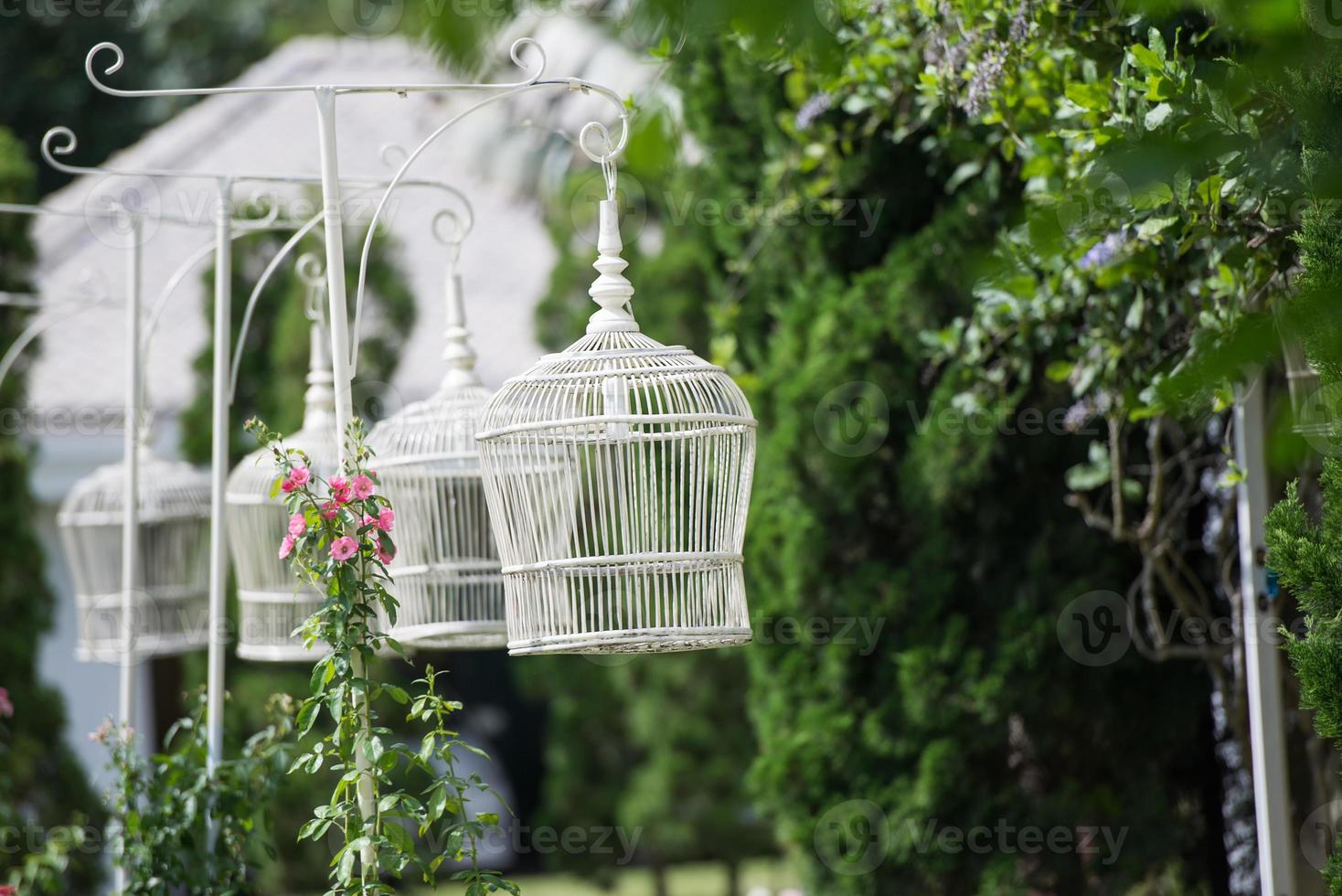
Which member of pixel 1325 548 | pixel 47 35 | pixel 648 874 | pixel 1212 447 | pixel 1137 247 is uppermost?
pixel 47 35

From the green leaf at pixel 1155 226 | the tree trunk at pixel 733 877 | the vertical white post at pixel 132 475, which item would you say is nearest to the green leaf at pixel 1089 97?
the green leaf at pixel 1155 226

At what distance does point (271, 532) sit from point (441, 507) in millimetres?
778

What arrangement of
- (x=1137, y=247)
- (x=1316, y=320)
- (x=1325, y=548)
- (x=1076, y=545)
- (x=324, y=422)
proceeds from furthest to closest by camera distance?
(x=1076, y=545), (x=324, y=422), (x=1137, y=247), (x=1325, y=548), (x=1316, y=320)

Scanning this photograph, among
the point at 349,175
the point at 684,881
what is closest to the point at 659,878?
the point at 684,881

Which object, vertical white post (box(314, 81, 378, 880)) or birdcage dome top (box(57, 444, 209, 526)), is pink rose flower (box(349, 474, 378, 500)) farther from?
birdcage dome top (box(57, 444, 209, 526))

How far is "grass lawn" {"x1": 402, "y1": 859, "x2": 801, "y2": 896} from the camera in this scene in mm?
10016

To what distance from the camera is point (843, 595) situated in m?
4.81

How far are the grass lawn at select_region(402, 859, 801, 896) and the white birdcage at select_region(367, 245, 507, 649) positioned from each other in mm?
5453

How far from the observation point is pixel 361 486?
3025mm

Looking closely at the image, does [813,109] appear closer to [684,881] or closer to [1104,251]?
[1104,251]

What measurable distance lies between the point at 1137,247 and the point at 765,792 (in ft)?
7.18

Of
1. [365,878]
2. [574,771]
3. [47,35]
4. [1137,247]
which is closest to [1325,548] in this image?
[1137,247]

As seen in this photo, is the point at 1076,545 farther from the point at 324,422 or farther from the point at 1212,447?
the point at 324,422

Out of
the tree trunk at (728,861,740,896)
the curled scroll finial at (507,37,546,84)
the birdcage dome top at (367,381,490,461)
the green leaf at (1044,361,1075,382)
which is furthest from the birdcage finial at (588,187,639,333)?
the tree trunk at (728,861,740,896)
